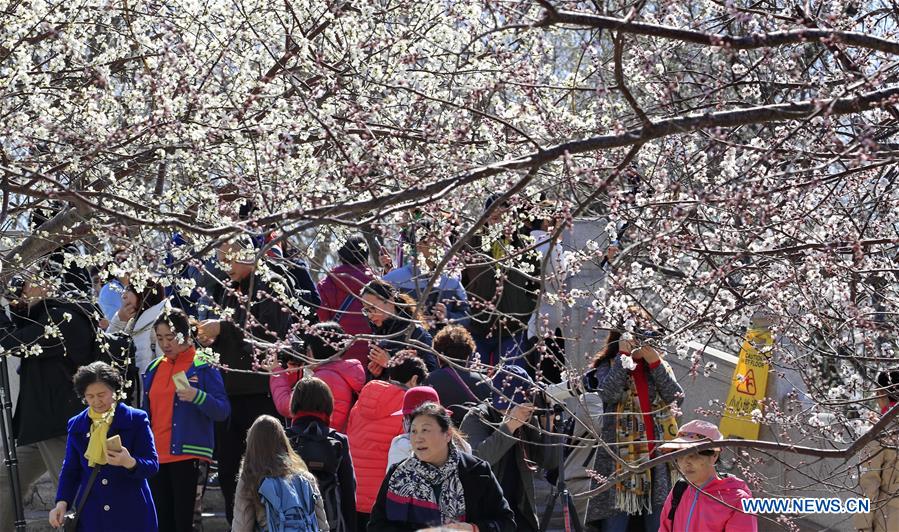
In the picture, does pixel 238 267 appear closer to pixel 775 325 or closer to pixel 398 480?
pixel 398 480

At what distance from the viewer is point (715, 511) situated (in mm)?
6895

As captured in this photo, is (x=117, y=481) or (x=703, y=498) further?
(x=117, y=481)

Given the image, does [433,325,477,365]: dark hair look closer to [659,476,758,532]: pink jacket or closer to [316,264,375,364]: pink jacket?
[316,264,375,364]: pink jacket

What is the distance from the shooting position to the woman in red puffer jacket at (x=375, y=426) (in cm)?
836

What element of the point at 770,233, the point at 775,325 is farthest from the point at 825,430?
the point at 770,233

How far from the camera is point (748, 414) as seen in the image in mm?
8281

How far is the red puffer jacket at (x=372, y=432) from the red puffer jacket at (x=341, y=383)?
293 millimetres

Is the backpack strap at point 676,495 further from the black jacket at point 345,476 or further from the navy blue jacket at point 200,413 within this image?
the navy blue jacket at point 200,413

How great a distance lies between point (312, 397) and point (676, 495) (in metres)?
2.15

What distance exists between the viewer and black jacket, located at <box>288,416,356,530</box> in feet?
25.7

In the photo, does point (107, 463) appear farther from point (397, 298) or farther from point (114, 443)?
point (397, 298)

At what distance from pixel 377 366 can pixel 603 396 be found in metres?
1.53

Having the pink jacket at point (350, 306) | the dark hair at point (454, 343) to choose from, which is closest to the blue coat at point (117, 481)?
the pink jacket at point (350, 306)

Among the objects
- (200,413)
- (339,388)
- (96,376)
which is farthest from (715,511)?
(96,376)
